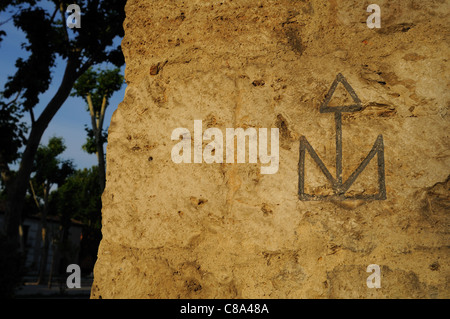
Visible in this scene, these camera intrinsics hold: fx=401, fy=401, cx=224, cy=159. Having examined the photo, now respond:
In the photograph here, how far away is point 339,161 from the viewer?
1.48m

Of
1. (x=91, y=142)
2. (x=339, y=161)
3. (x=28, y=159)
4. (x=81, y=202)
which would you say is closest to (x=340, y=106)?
(x=339, y=161)

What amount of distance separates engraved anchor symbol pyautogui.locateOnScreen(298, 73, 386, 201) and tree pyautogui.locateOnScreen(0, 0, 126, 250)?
8260 mm

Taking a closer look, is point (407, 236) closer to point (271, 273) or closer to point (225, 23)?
point (271, 273)

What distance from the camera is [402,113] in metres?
1.47

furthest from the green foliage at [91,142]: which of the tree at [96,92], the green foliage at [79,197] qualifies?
the green foliage at [79,197]

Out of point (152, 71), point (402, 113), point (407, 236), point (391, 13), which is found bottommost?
point (407, 236)

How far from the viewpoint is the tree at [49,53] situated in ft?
28.5

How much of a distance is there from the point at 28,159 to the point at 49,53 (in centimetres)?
248

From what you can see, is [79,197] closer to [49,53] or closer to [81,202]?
[81,202]

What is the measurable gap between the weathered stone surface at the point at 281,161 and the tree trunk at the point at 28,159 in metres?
7.70

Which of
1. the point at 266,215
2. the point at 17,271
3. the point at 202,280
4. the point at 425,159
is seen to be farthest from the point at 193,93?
the point at 17,271

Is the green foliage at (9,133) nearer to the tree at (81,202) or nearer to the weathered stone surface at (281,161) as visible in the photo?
the weathered stone surface at (281,161)

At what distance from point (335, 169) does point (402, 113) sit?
0.32 meters

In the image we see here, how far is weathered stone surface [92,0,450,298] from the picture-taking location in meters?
1.39
